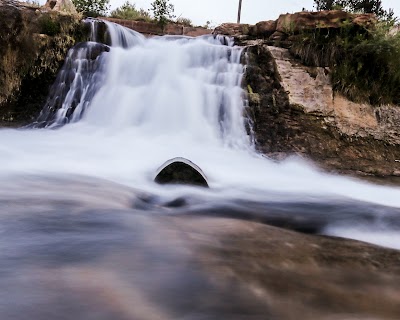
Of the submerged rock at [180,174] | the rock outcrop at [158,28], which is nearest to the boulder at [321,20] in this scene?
the rock outcrop at [158,28]

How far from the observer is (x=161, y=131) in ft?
22.0

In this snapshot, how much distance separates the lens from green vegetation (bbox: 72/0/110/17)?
472 inches

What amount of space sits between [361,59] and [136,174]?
195 inches

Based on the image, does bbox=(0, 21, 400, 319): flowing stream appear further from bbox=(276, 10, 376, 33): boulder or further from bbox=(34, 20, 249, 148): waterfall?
bbox=(276, 10, 376, 33): boulder

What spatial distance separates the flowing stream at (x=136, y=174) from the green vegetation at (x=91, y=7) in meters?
4.06

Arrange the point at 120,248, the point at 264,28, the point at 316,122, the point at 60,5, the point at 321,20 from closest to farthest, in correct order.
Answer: the point at 120,248, the point at 316,122, the point at 321,20, the point at 264,28, the point at 60,5

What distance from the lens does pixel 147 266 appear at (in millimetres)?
2096

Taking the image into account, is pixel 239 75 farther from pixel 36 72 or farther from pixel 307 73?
pixel 36 72

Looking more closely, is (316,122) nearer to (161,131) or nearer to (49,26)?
(161,131)

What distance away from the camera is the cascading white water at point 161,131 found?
4.82 m

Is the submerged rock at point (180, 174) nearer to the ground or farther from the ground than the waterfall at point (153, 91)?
nearer to the ground

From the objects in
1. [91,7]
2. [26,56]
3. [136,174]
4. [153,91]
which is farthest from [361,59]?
[91,7]

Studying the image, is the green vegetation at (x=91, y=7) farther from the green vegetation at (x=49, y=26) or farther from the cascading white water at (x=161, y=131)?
the green vegetation at (x=49, y=26)

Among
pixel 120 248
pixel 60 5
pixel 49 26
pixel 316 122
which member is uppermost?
pixel 60 5
